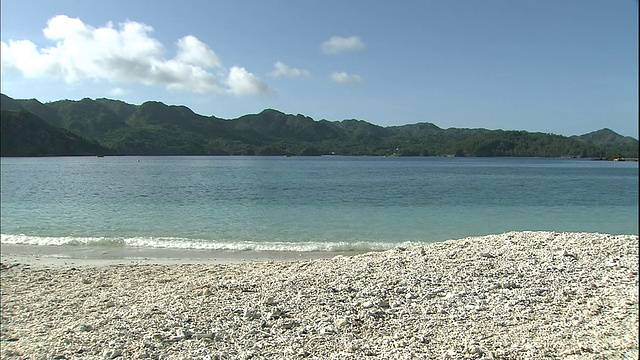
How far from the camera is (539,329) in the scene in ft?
22.7

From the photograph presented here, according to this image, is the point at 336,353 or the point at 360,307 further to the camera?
the point at 360,307

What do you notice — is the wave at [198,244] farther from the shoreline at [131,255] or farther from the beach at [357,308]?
the beach at [357,308]

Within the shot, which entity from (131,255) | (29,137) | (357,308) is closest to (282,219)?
(131,255)

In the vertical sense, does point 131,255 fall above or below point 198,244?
below

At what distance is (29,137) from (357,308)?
204801 mm

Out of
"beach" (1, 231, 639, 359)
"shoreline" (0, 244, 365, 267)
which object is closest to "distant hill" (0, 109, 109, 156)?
"shoreline" (0, 244, 365, 267)

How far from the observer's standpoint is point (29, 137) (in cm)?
17462

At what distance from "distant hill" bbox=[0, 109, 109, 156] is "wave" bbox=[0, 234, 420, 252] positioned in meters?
176

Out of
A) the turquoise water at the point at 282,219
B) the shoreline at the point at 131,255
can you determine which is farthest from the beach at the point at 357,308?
the turquoise water at the point at 282,219

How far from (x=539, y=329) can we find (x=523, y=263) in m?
3.83

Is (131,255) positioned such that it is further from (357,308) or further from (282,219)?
(357,308)

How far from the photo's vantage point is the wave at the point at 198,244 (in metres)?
17.3

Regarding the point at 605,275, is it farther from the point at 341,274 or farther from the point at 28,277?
the point at 28,277

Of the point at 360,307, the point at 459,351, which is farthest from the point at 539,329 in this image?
the point at 360,307
